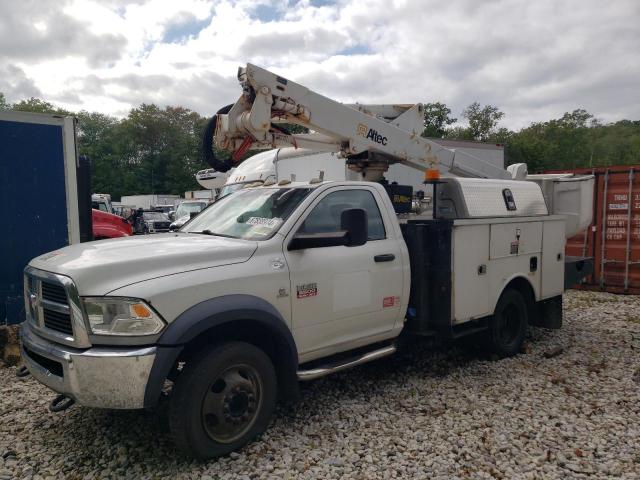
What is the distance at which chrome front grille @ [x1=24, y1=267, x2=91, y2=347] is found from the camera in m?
3.00

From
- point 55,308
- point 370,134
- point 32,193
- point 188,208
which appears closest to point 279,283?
point 55,308

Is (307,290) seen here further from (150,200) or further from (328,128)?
(150,200)

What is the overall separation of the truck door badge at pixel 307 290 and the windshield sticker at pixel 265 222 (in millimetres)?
530

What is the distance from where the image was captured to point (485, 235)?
5062 mm

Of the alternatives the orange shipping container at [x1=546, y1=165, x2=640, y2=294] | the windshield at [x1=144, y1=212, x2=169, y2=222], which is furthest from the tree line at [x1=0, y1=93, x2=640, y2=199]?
the orange shipping container at [x1=546, y1=165, x2=640, y2=294]

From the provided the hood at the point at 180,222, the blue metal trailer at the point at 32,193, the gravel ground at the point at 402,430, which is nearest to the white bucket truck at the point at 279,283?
the gravel ground at the point at 402,430

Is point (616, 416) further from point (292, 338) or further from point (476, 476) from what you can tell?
point (292, 338)

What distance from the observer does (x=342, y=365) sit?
3926mm

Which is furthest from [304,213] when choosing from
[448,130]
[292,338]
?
[448,130]

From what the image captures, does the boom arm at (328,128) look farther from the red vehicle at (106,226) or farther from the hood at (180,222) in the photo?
the red vehicle at (106,226)

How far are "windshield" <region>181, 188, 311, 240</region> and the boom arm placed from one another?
79 centimetres

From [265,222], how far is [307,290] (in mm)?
663

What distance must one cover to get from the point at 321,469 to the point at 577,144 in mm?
59021

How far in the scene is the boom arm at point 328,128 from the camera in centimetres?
489
